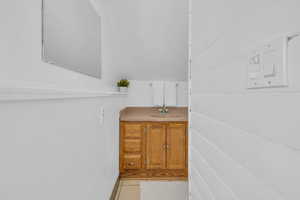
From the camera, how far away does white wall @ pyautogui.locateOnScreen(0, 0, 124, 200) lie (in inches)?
26.6

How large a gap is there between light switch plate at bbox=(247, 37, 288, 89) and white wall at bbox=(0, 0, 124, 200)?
688 millimetres

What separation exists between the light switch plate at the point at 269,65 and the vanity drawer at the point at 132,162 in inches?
106

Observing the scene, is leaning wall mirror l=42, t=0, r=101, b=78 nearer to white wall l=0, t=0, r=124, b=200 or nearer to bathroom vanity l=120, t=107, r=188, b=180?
white wall l=0, t=0, r=124, b=200

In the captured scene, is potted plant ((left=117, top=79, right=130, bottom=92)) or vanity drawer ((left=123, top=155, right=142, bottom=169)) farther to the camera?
potted plant ((left=117, top=79, right=130, bottom=92))

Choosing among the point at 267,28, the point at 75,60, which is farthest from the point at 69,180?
the point at 267,28

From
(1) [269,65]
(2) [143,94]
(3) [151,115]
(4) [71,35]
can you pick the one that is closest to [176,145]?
(3) [151,115]

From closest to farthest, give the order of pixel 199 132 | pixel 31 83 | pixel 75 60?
pixel 31 83, pixel 199 132, pixel 75 60

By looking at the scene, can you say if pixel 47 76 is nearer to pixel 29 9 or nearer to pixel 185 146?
pixel 29 9

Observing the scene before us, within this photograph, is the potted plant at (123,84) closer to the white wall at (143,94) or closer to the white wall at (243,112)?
the white wall at (143,94)

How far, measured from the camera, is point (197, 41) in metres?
1.30

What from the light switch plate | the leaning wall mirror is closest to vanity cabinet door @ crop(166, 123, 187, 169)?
the leaning wall mirror

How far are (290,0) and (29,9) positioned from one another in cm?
90

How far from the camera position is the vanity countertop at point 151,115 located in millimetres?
3090

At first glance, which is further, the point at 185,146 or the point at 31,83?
the point at 185,146
